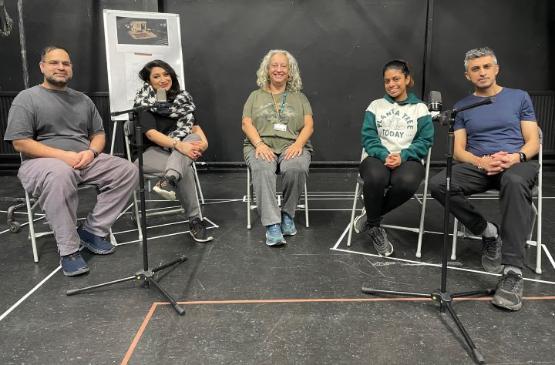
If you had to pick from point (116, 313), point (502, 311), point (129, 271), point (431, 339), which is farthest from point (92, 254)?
point (502, 311)

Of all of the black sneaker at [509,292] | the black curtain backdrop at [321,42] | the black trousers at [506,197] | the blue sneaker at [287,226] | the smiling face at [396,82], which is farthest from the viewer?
the black curtain backdrop at [321,42]

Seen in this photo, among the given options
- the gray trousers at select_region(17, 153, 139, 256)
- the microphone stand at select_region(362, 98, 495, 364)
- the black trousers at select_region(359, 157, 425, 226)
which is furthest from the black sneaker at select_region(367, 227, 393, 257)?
the gray trousers at select_region(17, 153, 139, 256)

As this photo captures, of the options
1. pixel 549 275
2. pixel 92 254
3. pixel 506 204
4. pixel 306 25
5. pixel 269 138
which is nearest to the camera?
pixel 506 204

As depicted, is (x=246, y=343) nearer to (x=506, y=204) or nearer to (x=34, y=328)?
(x=34, y=328)

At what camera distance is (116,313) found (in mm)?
2105

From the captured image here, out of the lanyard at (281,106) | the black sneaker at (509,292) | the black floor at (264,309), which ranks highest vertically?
the lanyard at (281,106)

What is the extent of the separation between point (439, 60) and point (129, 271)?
4046mm

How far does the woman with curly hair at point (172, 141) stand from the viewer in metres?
2.97

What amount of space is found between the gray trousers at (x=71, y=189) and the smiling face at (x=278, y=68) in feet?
3.84

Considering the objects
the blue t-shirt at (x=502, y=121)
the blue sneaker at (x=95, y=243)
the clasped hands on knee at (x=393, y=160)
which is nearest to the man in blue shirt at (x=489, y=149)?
the blue t-shirt at (x=502, y=121)

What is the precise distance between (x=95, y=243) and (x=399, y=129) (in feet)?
6.63

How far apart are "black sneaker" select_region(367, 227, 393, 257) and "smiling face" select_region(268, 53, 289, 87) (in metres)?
1.26

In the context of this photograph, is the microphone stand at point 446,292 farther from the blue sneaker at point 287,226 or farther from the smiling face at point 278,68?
the smiling face at point 278,68

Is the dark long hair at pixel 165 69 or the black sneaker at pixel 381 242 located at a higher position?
the dark long hair at pixel 165 69
